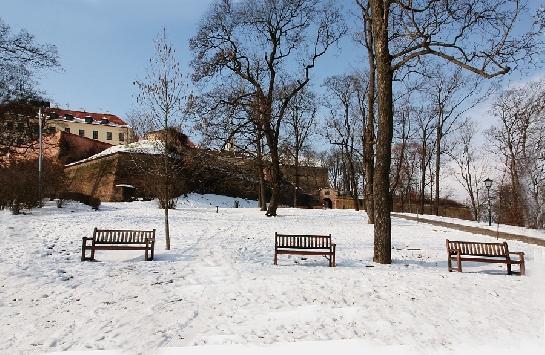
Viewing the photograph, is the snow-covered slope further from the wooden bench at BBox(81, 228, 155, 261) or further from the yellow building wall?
the yellow building wall

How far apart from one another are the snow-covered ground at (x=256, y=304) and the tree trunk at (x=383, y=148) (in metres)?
0.66

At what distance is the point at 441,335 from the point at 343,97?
94.1 ft

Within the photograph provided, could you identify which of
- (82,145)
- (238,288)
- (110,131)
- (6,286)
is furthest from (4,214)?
(110,131)

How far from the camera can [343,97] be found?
32500 millimetres

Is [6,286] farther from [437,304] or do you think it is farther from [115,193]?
[115,193]

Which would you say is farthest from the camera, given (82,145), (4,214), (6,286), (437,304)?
(82,145)

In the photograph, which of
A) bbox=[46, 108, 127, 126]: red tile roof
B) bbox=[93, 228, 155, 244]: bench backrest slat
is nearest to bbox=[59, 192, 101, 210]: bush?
bbox=[93, 228, 155, 244]: bench backrest slat

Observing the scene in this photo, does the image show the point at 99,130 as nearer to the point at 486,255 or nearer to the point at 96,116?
the point at 96,116

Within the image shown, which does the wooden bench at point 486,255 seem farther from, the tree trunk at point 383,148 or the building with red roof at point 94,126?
the building with red roof at point 94,126

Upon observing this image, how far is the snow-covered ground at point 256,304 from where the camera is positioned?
4.98 m

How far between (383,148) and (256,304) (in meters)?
5.44

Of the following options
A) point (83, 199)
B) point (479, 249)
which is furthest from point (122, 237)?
point (83, 199)

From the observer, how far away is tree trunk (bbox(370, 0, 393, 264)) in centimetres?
1000

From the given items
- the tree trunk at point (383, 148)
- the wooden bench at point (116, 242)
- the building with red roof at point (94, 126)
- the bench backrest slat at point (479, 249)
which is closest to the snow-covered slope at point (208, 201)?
the wooden bench at point (116, 242)
